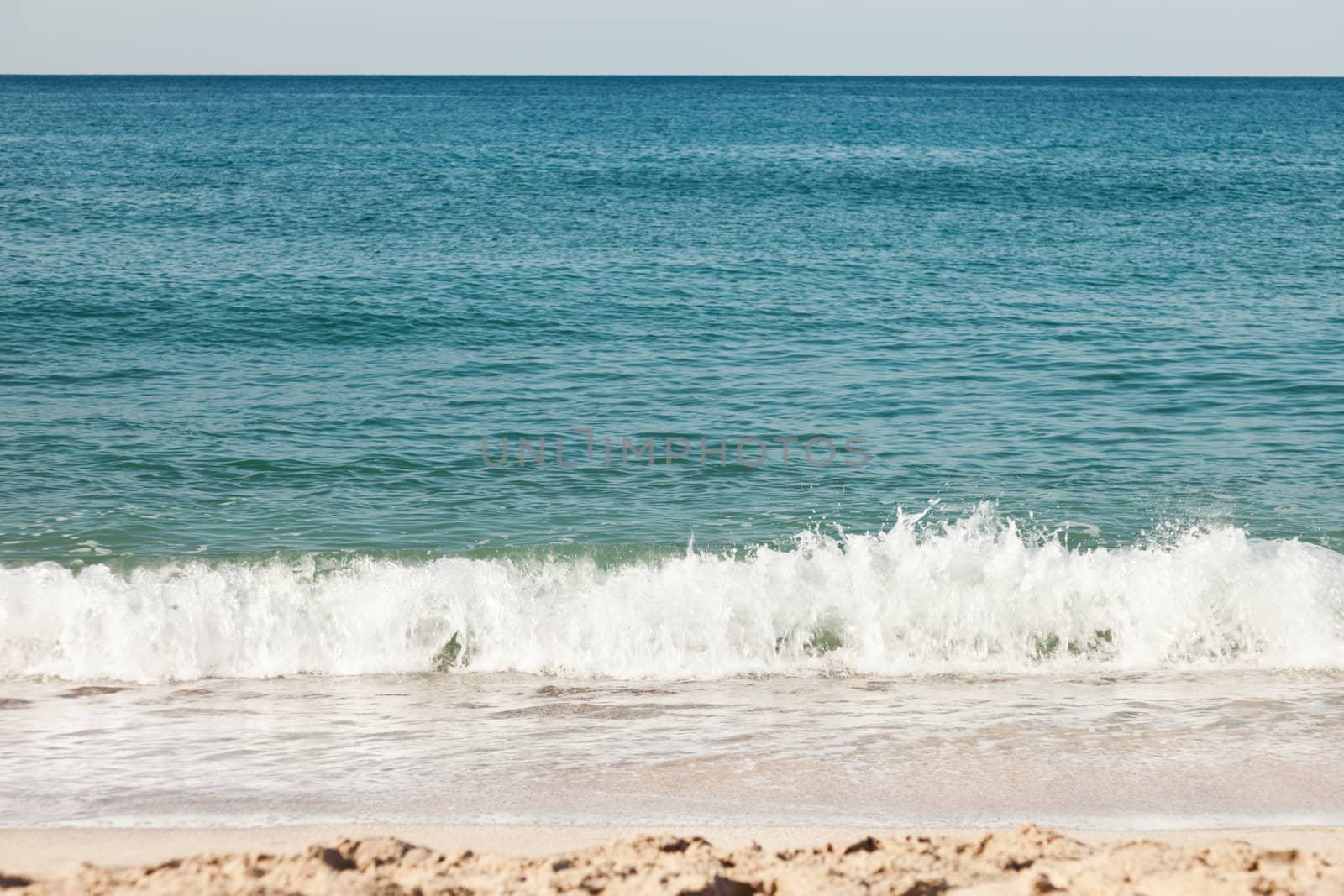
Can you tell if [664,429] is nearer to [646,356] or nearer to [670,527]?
[670,527]

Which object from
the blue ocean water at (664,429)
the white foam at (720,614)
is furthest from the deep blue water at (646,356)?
the white foam at (720,614)

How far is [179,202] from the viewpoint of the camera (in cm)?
3002

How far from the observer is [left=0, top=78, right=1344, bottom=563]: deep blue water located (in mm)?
10422

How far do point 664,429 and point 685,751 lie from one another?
6.73m

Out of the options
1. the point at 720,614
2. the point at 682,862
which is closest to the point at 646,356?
the point at 720,614

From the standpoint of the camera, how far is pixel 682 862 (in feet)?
14.3

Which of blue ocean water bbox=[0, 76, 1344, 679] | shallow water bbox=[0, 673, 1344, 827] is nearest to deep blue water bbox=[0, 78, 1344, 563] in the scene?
blue ocean water bbox=[0, 76, 1344, 679]

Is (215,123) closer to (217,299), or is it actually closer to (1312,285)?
(217,299)

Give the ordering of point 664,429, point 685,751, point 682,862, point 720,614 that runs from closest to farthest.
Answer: point 682,862, point 685,751, point 720,614, point 664,429

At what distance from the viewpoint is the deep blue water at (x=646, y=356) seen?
10.4m

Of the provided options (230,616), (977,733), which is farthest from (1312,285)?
(230,616)

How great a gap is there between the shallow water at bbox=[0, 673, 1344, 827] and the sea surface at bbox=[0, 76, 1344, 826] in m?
0.04

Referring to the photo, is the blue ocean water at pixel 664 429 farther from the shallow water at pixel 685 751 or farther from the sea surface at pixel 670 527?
the shallow water at pixel 685 751

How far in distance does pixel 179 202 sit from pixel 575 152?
68.5 feet
